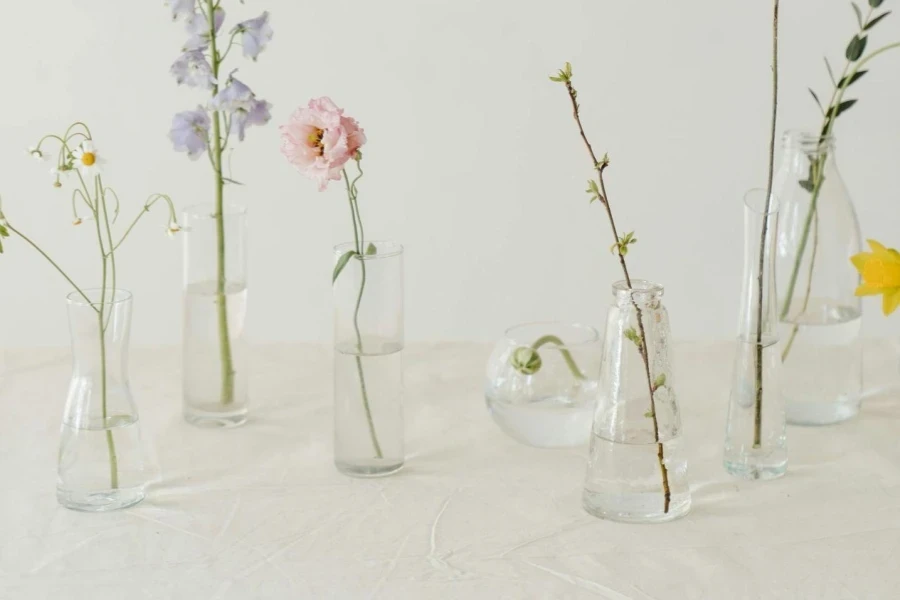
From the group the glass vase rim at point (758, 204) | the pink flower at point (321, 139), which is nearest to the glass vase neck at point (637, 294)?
the glass vase rim at point (758, 204)

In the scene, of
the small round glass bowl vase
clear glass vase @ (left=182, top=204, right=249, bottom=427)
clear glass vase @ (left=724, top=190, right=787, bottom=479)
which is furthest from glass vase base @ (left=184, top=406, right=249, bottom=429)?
clear glass vase @ (left=724, top=190, right=787, bottom=479)


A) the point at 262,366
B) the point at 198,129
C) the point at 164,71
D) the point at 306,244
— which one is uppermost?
the point at 164,71

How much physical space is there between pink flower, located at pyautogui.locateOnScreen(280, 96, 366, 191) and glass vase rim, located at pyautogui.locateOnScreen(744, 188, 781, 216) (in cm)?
37

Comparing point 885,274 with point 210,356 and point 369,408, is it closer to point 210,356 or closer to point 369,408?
point 369,408

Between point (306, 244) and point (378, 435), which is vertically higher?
point (306, 244)

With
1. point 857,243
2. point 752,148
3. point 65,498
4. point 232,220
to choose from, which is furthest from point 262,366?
point 752,148

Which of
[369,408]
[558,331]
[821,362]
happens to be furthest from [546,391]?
[821,362]

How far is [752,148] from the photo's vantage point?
195cm

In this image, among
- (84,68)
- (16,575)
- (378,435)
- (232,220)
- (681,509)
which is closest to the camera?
(16,575)

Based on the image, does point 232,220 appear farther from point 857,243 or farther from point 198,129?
point 857,243

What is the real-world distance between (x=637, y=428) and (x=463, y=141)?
3.02ft

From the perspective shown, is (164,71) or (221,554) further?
(164,71)

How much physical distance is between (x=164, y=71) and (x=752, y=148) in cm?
92

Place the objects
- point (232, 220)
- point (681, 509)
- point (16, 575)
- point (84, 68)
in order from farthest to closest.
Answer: point (84, 68) → point (232, 220) → point (681, 509) → point (16, 575)
